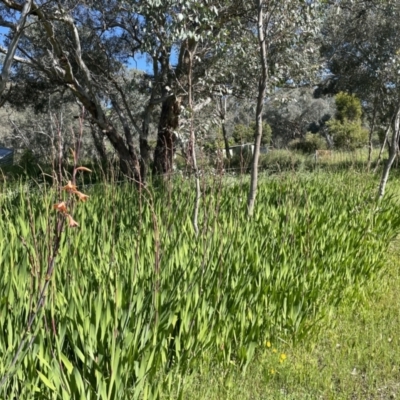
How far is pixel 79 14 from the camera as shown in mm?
11727

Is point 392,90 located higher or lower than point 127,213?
higher

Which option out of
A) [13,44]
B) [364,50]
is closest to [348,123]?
[364,50]

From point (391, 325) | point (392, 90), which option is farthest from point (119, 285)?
point (392, 90)

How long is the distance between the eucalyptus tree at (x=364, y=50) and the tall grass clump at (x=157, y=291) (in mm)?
9461

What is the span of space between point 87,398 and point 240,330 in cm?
117

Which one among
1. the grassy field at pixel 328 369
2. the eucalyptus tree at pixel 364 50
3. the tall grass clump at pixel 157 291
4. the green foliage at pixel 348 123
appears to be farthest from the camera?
the green foliage at pixel 348 123

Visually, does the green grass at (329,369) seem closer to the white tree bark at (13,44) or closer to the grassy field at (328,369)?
the grassy field at (328,369)

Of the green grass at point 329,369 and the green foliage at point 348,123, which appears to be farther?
Answer: the green foliage at point 348,123

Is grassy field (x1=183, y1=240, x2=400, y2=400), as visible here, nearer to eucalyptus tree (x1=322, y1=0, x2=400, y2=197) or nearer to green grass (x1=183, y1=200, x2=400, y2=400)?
green grass (x1=183, y1=200, x2=400, y2=400)

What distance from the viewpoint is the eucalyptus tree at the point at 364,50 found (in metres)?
12.6

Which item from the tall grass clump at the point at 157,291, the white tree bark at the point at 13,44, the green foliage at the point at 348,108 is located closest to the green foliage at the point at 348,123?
the green foliage at the point at 348,108

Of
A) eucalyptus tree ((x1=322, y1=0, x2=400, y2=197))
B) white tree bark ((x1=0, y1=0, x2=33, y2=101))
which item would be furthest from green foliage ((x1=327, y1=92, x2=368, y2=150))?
white tree bark ((x1=0, y1=0, x2=33, y2=101))

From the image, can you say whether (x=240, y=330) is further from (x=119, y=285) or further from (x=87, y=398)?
(x=87, y=398)

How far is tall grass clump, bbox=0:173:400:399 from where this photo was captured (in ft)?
5.97
